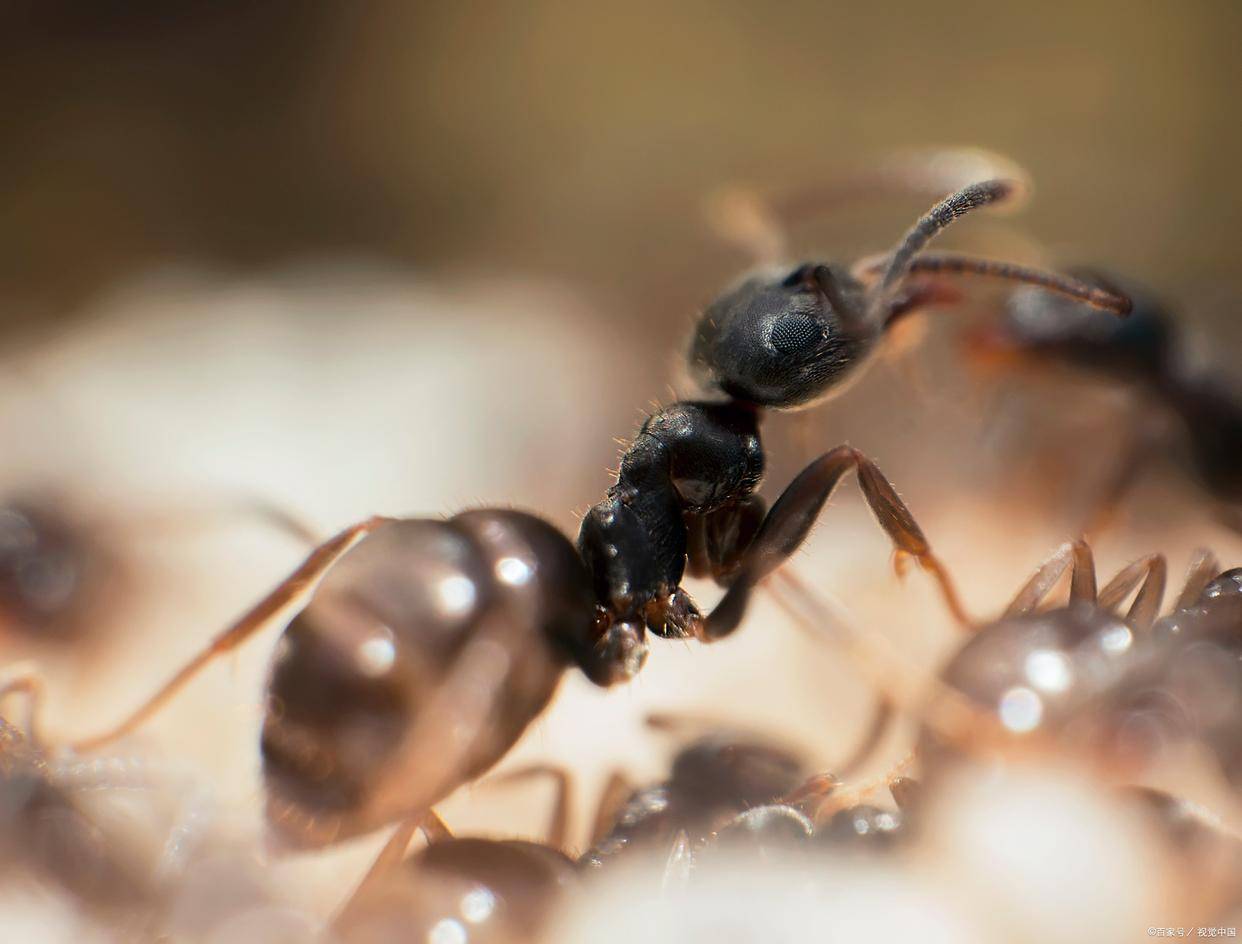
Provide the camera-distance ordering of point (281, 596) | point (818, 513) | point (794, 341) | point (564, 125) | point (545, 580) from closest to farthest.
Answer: point (545, 580)
point (281, 596)
point (818, 513)
point (794, 341)
point (564, 125)

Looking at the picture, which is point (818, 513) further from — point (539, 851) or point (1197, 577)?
point (539, 851)

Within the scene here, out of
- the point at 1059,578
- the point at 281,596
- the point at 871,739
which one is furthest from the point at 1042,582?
the point at 281,596

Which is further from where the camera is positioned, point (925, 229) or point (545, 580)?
point (925, 229)

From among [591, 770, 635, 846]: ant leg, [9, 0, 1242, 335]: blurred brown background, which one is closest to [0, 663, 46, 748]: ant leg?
[591, 770, 635, 846]: ant leg

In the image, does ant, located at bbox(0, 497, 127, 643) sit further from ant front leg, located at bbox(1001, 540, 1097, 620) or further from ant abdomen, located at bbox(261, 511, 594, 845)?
ant front leg, located at bbox(1001, 540, 1097, 620)

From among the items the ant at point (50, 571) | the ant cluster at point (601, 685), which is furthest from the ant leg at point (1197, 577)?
the ant at point (50, 571)

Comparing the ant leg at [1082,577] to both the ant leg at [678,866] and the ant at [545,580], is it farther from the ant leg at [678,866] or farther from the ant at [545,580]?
the ant leg at [678,866]
